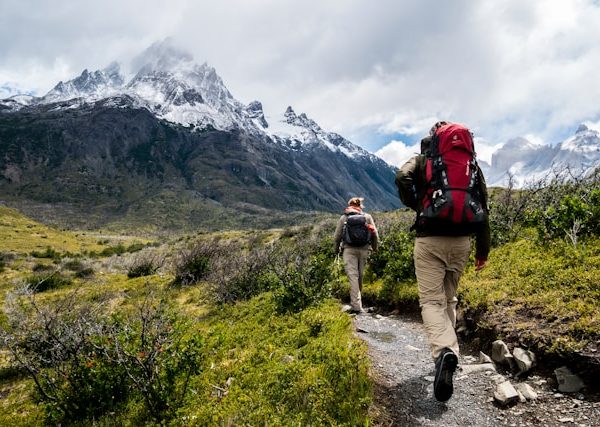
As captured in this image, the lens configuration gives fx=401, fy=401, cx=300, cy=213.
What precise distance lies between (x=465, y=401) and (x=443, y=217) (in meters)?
2.19

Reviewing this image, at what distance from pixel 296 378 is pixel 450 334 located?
1.93 m

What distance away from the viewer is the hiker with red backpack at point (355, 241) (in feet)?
31.3

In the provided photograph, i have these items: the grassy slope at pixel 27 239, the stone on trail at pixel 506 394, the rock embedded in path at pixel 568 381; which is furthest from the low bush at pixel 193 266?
the grassy slope at pixel 27 239

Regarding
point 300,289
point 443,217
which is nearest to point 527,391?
point 443,217

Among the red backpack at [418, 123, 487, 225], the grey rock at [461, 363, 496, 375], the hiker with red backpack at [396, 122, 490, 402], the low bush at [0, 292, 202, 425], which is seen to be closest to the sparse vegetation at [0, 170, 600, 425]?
the low bush at [0, 292, 202, 425]

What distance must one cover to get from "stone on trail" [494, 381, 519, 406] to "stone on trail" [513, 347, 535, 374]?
1.95ft

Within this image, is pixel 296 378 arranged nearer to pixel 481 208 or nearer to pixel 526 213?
pixel 481 208

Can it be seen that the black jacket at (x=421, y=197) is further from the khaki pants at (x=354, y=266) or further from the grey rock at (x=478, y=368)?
the khaki pants at (x=354, y=266)

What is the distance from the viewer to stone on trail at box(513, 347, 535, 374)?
5.10 meters

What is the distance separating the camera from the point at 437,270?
5109mm

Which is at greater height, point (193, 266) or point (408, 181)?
point (408, 181)

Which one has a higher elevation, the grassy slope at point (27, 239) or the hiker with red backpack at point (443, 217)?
the grassy slope at point (27, 239)

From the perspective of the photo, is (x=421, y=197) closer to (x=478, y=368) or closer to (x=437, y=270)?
(x=437, y=270)

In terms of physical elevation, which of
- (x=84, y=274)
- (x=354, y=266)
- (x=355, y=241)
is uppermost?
(x=355, y=241)
